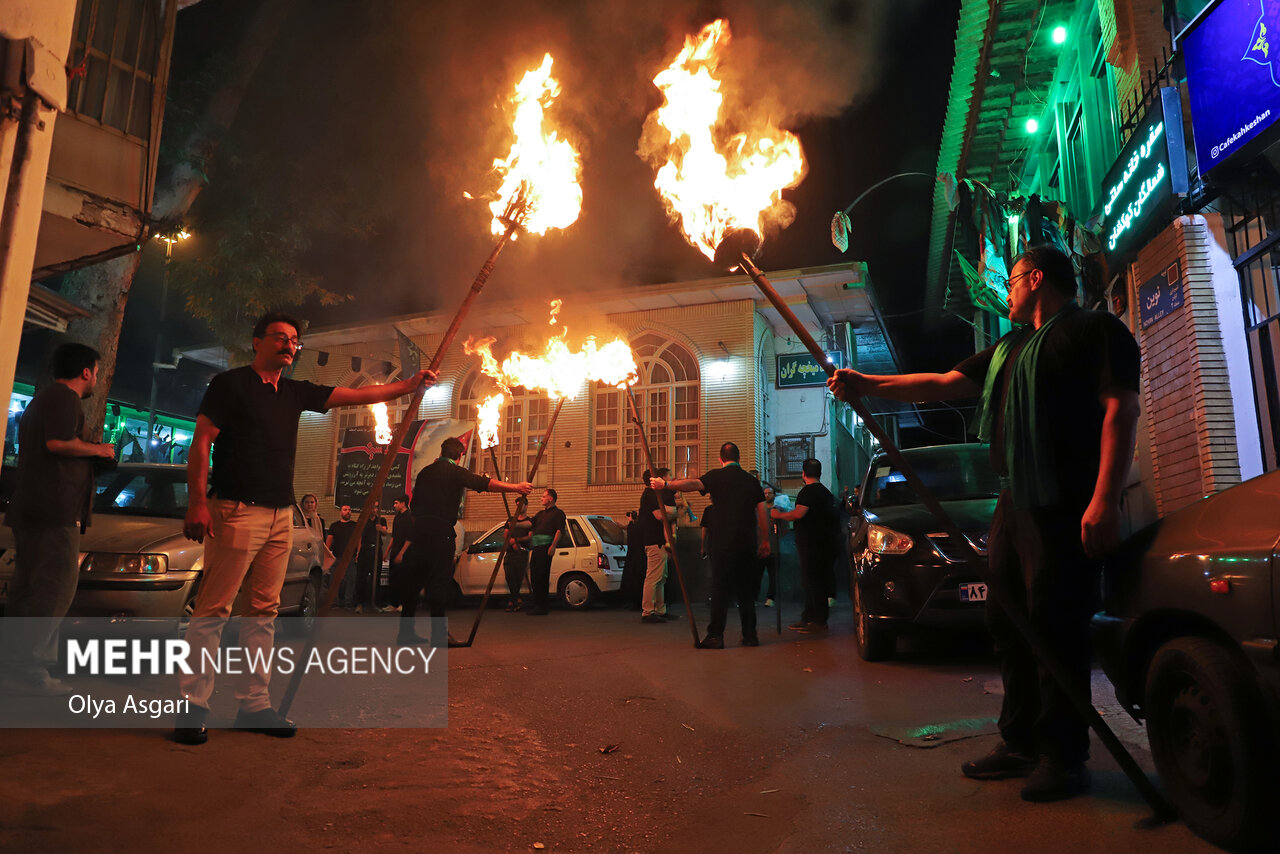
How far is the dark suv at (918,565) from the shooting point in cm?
591

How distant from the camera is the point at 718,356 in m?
19.7

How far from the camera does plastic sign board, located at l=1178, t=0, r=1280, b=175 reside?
6482 mm

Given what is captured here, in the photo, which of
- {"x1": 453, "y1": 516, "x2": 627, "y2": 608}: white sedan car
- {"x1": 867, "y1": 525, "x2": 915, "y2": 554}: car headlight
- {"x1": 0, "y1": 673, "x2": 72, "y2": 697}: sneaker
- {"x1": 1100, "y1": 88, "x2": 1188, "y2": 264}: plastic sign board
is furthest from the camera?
{"x1": 453, "y1": 516, "x2": 627, "y2": 608}: white sedan car

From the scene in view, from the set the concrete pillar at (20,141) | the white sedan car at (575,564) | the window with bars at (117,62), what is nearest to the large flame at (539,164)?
the concrete pillar at (20,141)

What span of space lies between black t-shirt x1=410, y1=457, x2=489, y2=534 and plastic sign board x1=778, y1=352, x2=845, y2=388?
12717 mm

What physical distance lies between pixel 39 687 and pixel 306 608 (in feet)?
11.9

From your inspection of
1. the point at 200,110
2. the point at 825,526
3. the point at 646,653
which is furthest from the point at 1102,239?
the point at 200,110

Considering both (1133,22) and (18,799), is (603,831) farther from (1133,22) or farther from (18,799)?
(1133,22)

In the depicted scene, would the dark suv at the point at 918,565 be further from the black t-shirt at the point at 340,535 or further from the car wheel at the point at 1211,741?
the black t-shirt at the point at 340,535

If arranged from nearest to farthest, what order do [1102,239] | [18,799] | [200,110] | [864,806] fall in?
[18,799] < [864,806] < [1102,239] < [200,110]

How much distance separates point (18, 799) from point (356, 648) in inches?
180

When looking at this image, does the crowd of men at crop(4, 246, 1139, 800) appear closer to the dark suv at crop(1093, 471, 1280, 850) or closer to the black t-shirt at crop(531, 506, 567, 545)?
the dark suv at crop(1093, 471, 1280, 850)

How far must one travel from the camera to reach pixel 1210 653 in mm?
2484

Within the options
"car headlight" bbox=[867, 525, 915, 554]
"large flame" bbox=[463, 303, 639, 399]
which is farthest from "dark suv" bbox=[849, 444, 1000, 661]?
"large flame" bbox=[463, 303, 639, 399]
